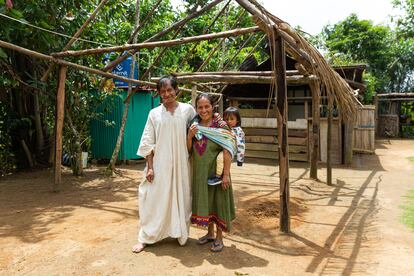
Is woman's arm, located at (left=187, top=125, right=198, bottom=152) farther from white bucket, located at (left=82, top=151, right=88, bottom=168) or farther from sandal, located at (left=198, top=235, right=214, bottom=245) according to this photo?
white bucket, located at (left=82, top=151, right=88, bottom=168)

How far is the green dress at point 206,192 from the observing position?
327cm

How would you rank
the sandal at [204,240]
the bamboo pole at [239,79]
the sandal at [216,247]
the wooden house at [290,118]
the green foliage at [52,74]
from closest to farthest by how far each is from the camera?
the sandal at [216,247] → the sandal at [204,240] → the bamboo pole at [239,79] → the green foliage at [52,74] → the wooden house at [290,118]

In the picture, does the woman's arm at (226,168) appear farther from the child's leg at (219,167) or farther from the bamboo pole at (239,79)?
the bamboo pole at (239,79)

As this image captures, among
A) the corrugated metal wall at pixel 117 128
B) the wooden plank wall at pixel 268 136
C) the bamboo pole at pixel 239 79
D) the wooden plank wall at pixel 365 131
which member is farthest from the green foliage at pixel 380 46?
the bamboo pole at pixel 239 79

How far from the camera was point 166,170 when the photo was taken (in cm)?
329

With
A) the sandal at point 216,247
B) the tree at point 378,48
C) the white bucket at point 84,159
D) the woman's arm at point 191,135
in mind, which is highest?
the tree at point 378,48

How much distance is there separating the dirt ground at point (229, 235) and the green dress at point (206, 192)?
327 mm

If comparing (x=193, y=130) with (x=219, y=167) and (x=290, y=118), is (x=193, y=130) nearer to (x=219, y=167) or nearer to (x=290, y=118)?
(x=219, y=167)

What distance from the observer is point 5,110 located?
783cm

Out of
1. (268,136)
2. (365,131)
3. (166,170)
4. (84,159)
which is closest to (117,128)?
(84,159)

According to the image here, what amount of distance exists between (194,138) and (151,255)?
3.71 ft

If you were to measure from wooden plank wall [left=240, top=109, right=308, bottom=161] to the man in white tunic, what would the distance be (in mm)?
7163

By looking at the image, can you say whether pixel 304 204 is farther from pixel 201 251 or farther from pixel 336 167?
pixel 336 167

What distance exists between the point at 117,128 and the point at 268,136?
4.37 m
